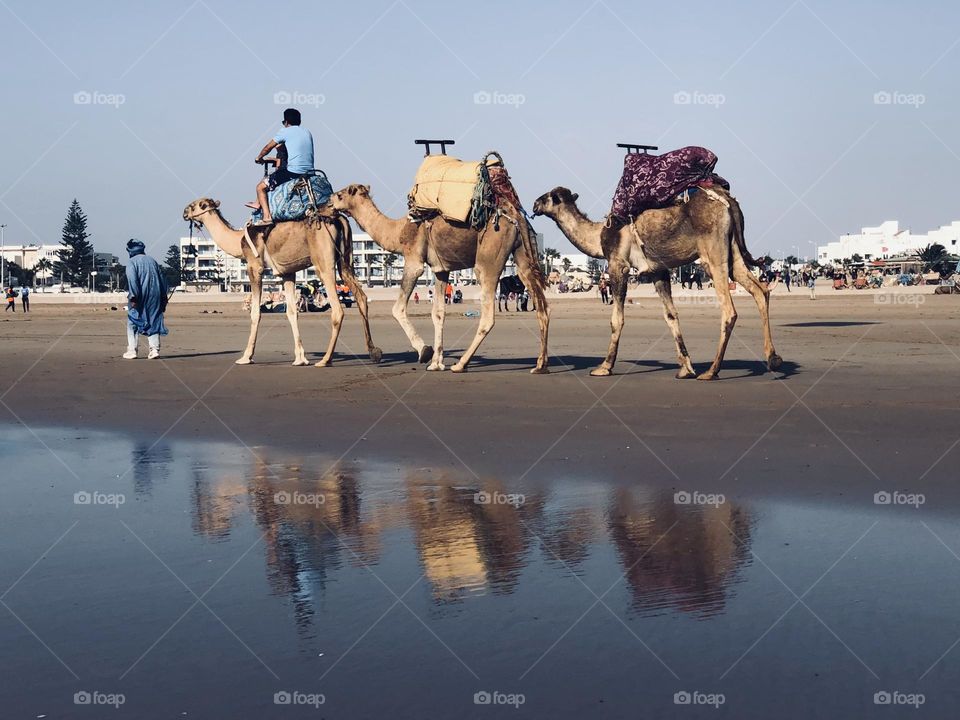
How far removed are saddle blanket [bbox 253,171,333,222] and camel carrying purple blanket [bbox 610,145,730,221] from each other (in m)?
5.20

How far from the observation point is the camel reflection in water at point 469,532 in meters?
6.07

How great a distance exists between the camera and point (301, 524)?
7559mm

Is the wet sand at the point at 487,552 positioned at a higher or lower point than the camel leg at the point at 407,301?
lower

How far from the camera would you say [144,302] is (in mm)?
21125

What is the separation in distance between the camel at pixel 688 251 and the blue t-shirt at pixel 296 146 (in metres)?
4.83

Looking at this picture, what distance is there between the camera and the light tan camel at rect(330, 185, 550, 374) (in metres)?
17.2

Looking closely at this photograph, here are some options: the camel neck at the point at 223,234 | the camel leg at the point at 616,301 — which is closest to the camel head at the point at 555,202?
the camel leg at the point at 616,301

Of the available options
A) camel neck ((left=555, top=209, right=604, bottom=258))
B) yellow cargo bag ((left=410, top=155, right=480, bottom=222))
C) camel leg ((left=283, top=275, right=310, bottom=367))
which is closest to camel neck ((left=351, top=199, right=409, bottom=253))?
yellow cargo bag ((left=410, top=155, right=480, bottom=222))

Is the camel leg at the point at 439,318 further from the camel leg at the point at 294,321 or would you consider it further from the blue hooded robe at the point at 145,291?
the blue hooded robe at the point at 145,291

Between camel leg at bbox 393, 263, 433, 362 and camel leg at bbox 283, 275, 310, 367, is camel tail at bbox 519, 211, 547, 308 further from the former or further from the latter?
camel leg at bbox 283, 275, 310, 367

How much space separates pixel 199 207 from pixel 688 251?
928cm

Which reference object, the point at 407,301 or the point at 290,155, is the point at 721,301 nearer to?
the point at 407,301

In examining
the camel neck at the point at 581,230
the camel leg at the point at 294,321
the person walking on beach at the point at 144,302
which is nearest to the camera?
the camel neck at the point at 581,230

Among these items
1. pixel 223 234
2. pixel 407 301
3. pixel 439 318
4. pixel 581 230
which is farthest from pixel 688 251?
pixel 223 234
